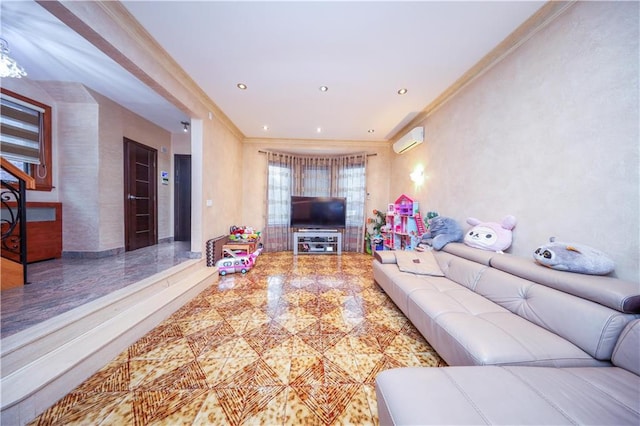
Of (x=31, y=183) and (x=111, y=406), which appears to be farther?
(x=31, y=183)

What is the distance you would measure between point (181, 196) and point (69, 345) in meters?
3.85

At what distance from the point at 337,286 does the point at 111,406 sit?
2166mm

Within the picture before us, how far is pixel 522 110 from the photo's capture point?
1.78m

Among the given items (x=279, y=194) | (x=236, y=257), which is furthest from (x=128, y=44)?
(x=279, y=194)

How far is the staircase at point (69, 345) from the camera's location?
40.6 inches

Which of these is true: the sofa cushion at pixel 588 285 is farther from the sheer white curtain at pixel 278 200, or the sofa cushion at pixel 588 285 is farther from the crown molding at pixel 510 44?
the sheer white curtain at pixel 278 200

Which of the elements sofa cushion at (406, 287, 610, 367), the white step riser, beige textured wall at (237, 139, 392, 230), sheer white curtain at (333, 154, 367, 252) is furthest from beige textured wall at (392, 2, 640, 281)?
the white step riser

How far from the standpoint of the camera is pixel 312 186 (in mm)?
5047

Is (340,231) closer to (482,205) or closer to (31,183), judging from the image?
(482,205)

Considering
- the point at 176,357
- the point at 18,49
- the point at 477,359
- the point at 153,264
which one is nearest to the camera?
the point at 477,359

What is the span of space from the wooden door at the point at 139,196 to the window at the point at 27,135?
825 mm

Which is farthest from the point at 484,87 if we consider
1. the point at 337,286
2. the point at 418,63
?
the point at 337,286

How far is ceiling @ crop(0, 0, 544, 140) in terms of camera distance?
5.26 feet

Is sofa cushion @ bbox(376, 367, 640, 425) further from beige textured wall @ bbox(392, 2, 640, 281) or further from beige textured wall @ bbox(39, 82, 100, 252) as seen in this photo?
beige textured wall @ bbox(39, 82, 100, 252)
